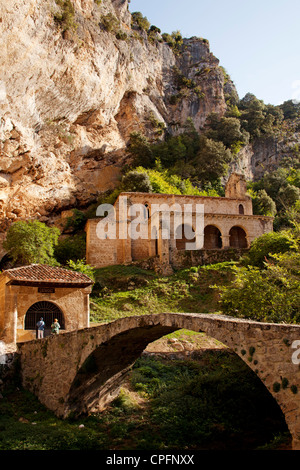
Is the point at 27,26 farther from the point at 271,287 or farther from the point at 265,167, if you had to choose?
the point at 265,167

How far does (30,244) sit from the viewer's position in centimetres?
3166

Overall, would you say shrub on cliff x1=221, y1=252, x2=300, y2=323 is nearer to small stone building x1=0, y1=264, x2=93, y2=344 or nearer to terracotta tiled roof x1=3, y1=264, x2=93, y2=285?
small stone building x1=0, y1=264, x2=93, y2=344

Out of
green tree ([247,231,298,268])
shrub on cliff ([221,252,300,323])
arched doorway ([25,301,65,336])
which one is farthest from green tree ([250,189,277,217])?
arched doorway ([25,301,65,336])

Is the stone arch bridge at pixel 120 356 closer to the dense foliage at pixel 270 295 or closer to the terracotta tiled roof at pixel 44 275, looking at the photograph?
the terracotta tiled roof at pixel 44 275

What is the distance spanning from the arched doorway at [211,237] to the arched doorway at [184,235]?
2.67 m

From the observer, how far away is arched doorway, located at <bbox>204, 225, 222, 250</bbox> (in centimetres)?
4263

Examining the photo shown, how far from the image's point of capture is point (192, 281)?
31172mm

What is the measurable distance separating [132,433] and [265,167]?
60417 mm

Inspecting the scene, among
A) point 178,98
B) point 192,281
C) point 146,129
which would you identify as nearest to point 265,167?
point 178,98

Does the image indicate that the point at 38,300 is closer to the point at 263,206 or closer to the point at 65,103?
the point at 65,103

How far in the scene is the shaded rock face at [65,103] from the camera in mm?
32281

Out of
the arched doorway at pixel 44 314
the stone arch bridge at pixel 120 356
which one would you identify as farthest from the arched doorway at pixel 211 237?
the stone arch bridge at pixel 120 356

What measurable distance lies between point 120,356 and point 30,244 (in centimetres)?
1920

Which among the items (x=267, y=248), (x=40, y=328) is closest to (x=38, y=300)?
(x=40, y=328)
